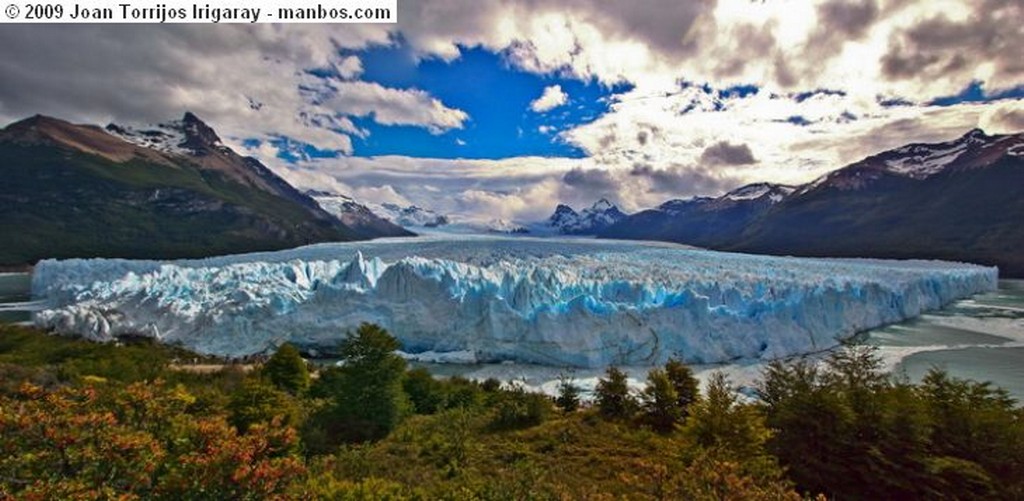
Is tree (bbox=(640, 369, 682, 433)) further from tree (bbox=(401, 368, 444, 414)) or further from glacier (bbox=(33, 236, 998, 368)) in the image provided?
glacier (bbox=(33, 236, 998, 368))

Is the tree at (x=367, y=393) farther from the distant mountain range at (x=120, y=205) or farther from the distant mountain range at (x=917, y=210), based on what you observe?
the distant mountain range at (x=917, y=210)

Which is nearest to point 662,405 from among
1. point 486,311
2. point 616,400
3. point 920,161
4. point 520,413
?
point 616,400

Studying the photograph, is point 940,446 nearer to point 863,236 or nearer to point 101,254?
point 101,254

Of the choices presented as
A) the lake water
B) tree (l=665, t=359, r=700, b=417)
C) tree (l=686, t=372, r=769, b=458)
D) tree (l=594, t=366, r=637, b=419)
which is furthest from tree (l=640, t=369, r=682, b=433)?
the lake water

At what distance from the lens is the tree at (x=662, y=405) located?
15570 millimetres

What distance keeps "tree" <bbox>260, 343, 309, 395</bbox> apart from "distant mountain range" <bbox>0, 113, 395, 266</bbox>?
7761 cm

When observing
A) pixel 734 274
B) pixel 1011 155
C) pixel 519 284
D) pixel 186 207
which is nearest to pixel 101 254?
pixel 186 207

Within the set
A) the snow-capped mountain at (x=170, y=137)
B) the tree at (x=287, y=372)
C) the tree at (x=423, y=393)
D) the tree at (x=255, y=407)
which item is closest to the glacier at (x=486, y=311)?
the tree at (x=423, y=393)

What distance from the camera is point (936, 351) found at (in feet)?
97.7

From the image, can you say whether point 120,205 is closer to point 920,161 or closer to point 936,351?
point 936,351

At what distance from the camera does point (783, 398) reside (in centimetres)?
1278

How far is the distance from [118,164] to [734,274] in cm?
15236

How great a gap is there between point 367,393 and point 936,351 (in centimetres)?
3106

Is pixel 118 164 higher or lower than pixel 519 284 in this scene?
higher
